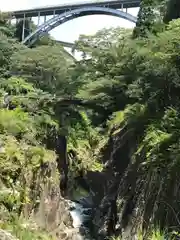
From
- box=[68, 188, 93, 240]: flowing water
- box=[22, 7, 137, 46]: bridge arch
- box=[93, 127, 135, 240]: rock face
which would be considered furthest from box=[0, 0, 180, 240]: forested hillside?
box=[22, 7, 137, 46]: bridge arch

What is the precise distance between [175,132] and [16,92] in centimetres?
1450

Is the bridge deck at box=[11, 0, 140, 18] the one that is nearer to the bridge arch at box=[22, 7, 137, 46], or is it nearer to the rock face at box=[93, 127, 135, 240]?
the bridge arch at box=[22, 7, 137, 46]

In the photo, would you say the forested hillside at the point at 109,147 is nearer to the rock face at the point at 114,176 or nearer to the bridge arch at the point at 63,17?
the rock face at the point at 114,176

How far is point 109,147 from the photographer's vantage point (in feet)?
53.4

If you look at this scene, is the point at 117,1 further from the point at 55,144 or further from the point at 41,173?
the point at 41,173

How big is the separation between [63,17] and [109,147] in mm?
29891

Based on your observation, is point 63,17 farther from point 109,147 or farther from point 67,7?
point 109,147

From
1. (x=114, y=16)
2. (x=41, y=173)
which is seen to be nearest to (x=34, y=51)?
(x=114, y=16)

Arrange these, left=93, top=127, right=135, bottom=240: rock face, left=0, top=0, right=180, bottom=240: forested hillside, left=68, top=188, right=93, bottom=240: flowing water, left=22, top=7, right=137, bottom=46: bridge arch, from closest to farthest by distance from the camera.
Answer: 1. left=0, top=0, right=180, bottom=240: forested hillside
2. left=93, top=127, right=135, bottom=240: rock face
3. left=68, top=188, right=93, bottom=240: flowing water
4. left=22, top=7, right=137, bottom=46: bridge arch

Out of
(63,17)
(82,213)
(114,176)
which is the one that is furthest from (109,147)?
(63,17)

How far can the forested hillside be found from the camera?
880 cm

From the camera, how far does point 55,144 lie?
53.1 ft

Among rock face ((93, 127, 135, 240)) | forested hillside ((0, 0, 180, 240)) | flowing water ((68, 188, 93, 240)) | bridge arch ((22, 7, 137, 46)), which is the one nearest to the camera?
forested hillside ((0, 0, 180, 240))

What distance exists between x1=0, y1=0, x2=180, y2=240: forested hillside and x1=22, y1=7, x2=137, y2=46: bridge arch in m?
17.2
